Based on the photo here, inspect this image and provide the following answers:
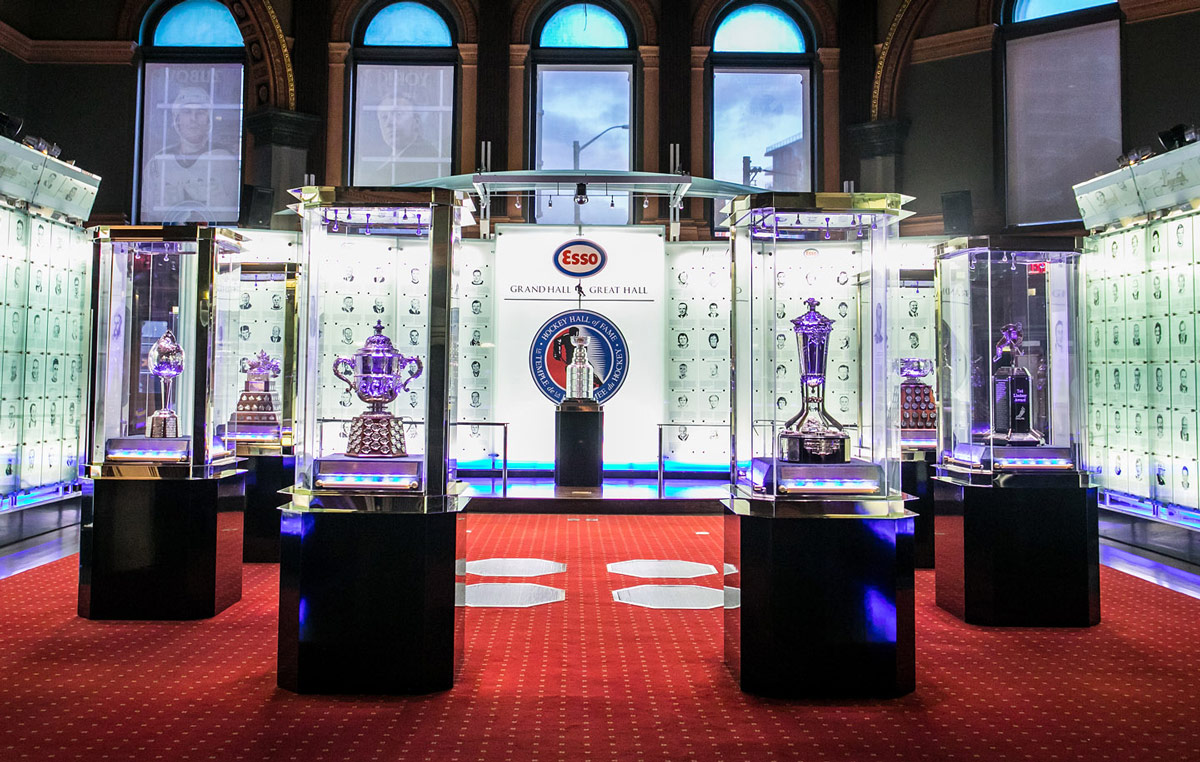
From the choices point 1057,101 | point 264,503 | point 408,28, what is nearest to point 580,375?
point 264,503

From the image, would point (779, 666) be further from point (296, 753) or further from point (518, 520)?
point (518, 520)

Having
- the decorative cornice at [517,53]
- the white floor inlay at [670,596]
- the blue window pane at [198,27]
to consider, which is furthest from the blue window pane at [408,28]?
the white floor inlay at [670,596]

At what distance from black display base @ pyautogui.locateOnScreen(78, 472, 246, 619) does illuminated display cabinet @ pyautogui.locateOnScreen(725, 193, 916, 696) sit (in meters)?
2.58

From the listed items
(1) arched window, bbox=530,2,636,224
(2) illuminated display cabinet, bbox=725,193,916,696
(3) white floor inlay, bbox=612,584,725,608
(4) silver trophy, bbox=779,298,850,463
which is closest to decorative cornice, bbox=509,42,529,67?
(1) arched window, bbox=530,2,636,224

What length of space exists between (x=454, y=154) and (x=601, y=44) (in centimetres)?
222

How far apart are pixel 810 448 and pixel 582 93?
8.23 metres

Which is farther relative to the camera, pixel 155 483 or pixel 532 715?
pixel 155 483

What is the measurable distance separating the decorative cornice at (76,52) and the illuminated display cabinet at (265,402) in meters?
5.09

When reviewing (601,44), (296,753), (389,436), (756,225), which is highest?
(601,44)

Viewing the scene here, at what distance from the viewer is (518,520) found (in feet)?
24.6

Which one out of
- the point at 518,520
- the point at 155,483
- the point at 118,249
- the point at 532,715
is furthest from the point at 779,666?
the point at 518,520

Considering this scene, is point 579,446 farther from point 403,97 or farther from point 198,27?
point 198,27

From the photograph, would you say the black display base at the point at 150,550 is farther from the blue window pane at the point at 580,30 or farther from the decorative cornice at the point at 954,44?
the decorative cornice at the point at 954,44

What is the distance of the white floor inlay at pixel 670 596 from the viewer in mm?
4535
